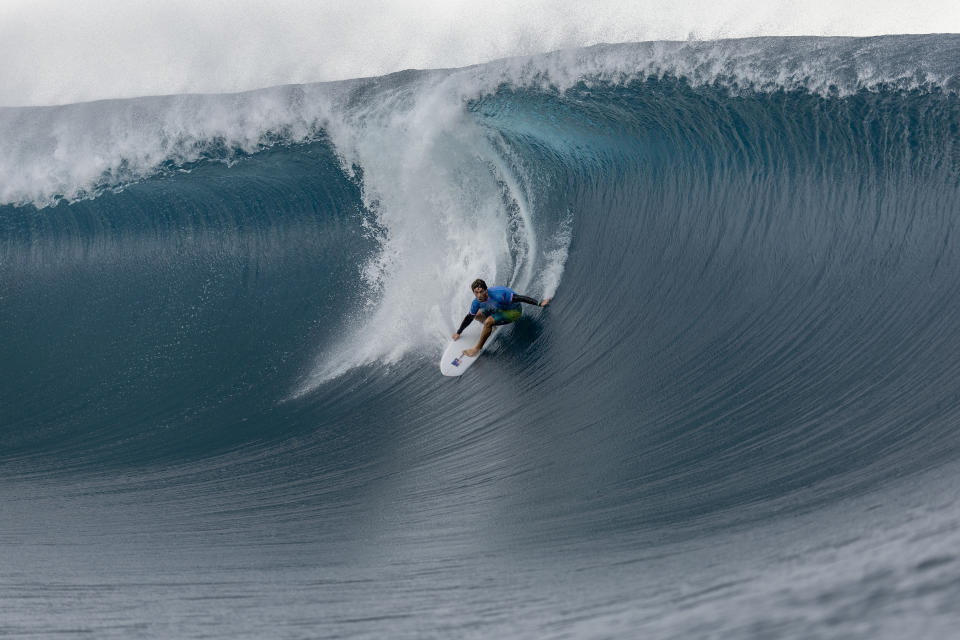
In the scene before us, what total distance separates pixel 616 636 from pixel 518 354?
360 cm

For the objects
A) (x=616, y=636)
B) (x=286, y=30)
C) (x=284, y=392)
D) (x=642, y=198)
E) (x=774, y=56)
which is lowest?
(x=616, y=636)

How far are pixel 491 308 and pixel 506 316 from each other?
0.24 meters

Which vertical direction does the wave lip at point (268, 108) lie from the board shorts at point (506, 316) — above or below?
above

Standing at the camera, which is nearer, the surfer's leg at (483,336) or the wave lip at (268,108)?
the surfer's leg at (483,336)

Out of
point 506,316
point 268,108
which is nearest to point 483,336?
point 506,316

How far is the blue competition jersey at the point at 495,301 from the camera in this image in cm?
778

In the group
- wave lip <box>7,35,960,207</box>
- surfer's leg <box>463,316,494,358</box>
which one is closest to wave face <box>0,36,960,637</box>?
wave lip <box>7,35,960,207</box>

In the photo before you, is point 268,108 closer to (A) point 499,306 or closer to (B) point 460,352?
(B) point 460,352

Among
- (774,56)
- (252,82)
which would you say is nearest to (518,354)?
(774,56)

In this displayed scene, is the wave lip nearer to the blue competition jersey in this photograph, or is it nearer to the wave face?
the wave face

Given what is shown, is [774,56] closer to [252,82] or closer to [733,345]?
[733,345]

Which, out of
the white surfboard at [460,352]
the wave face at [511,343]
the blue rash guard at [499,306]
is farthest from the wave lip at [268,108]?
the blue rash guard at [499,306]

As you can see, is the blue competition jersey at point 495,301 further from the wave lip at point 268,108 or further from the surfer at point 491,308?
the wave lip at point 268,108

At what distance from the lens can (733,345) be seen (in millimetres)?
7391
